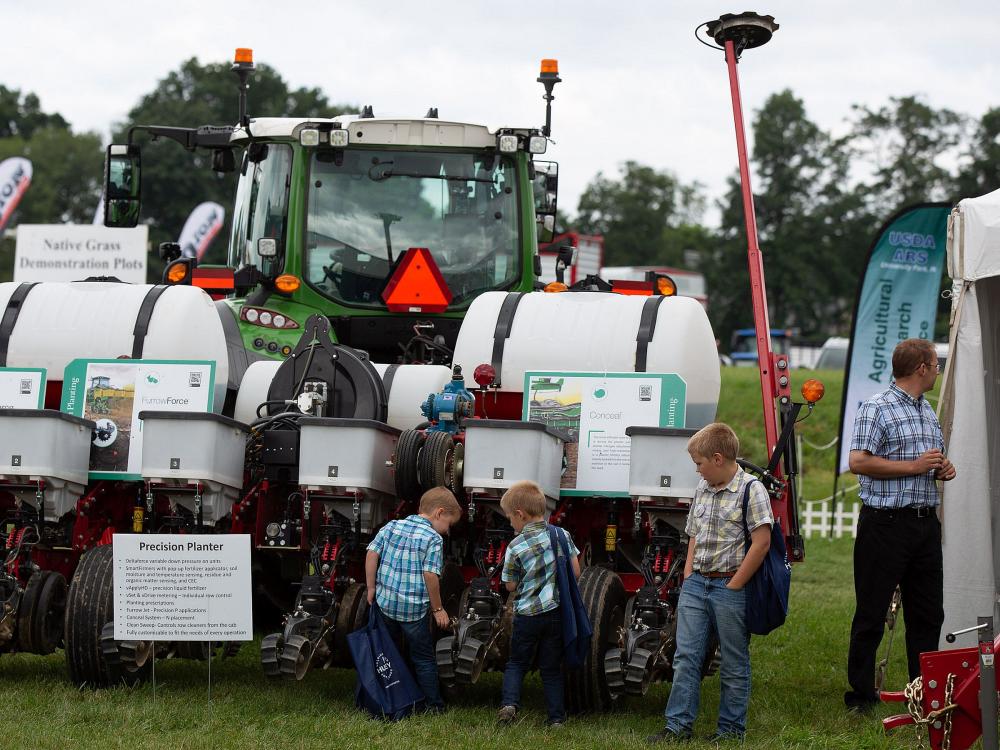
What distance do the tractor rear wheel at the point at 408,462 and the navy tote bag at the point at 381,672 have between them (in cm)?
63

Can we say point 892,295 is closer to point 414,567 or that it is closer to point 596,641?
point 596,641

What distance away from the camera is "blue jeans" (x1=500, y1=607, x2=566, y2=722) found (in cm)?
726

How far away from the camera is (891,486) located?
7555mm

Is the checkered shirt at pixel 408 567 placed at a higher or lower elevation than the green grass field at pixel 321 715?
higher

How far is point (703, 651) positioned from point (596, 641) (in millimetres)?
601

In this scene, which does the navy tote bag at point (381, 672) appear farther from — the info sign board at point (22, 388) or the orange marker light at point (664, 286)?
the orange marker light at point (664, 286)

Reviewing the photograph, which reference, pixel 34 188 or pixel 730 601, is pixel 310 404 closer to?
pixel 730 601

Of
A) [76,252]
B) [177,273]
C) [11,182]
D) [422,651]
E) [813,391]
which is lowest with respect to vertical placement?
[422,651]

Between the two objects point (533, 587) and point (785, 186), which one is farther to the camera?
point (785, 186)

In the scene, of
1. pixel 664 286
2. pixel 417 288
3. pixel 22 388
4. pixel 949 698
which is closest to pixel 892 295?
pixel 664 286

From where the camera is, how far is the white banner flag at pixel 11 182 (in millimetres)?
38969

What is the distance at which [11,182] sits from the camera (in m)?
39.2

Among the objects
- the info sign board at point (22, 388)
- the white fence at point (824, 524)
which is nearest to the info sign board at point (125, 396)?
the info sign board at point (22, 388)

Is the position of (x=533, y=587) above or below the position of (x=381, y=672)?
above
